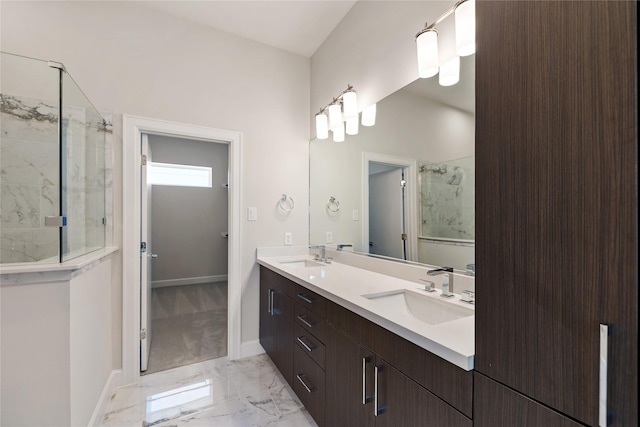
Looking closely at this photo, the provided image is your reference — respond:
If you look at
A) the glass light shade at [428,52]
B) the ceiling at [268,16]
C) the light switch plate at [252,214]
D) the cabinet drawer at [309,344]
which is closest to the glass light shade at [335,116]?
the ceiling at [268,16]

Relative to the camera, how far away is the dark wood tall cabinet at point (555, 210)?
1.60ft

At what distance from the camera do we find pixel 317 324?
4.94 feet

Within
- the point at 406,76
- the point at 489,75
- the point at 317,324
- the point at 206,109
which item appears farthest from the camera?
the point at 206,109

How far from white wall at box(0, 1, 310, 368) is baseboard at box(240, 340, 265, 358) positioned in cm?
5

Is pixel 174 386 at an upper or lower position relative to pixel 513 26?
lower

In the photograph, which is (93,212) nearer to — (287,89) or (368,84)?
(287,89)

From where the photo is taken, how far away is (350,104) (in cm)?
212

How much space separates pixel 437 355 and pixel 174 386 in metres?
2.03

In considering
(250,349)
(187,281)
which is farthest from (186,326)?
(187,281)

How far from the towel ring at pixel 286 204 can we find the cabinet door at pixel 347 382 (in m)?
1.43

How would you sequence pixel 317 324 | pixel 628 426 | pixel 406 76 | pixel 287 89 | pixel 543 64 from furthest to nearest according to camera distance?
pixel 287 89, pixel 406 76, pixel 317 324, pixel 543 64, pixel 628 426

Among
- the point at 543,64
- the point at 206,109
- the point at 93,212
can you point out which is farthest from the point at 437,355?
the point at 206,109

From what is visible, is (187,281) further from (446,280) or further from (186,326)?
(446,280)

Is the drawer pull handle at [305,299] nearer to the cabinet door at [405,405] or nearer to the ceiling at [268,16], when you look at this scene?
the cabinet door at [405,405]
